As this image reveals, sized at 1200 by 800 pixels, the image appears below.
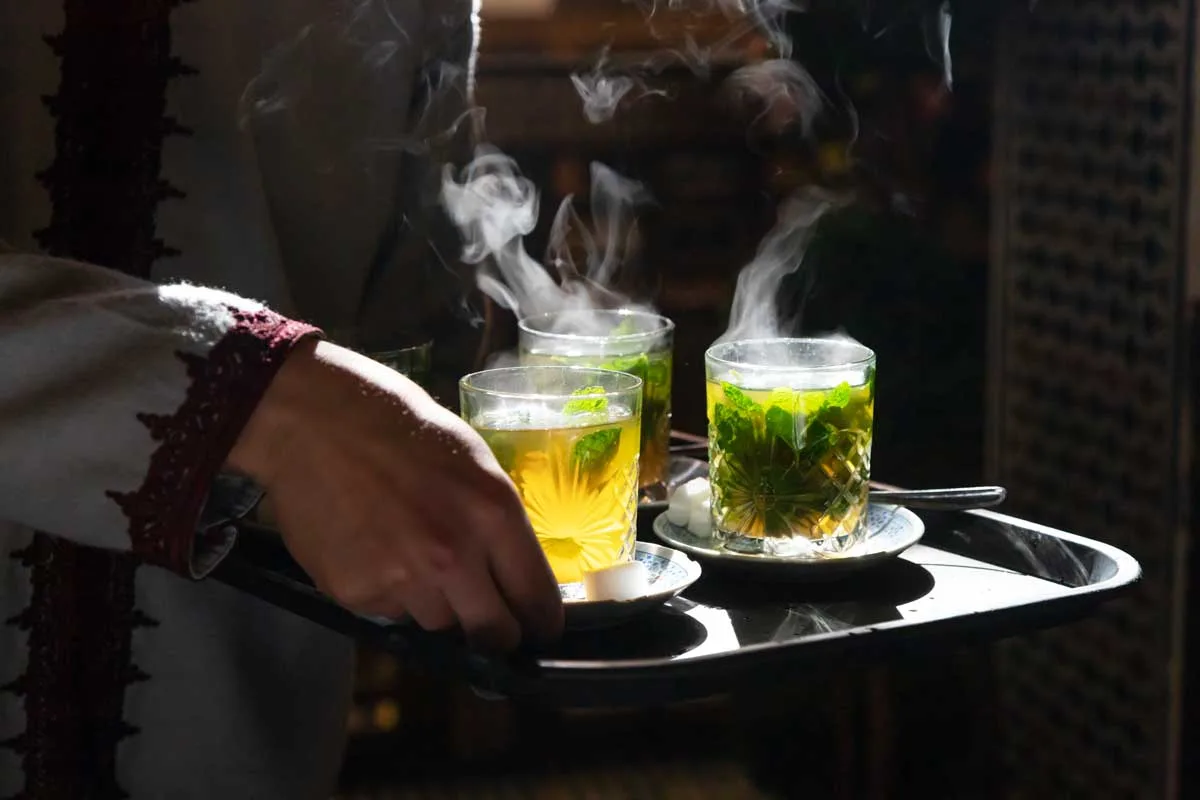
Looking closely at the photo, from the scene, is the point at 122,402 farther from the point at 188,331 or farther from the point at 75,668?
the point at 75,668

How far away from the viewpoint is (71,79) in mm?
1354

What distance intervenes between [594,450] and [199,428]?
0.42 m

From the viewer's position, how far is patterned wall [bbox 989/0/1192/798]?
2.54 metres

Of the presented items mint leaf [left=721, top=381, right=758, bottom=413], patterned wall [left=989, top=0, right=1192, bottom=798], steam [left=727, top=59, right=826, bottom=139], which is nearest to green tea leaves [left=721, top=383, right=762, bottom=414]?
mint leaf [left=721, top=381, right=758, bottom=413]

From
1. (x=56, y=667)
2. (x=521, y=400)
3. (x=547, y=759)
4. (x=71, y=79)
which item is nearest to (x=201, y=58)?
(x=71, y=79)

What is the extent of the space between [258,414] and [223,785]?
668 mm

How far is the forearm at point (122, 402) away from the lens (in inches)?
37.7

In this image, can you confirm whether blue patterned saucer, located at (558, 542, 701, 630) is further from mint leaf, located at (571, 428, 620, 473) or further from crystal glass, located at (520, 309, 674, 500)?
crystal glass, located at (520, 309, 674, 500)

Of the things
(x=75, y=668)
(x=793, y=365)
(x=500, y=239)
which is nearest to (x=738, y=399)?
(x=793, y=365)

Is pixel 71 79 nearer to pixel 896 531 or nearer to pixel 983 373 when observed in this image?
pixel 896 531

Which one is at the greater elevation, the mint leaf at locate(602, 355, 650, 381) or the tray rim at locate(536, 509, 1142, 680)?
the mint leaf at locate(602, 355, 650, 381)

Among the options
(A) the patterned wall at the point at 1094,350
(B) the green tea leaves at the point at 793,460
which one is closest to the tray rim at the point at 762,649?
(B) the green tea leaves at the point at 793,460

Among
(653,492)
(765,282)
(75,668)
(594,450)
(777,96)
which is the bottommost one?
(75,668)

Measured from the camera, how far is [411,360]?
5.07 feet
